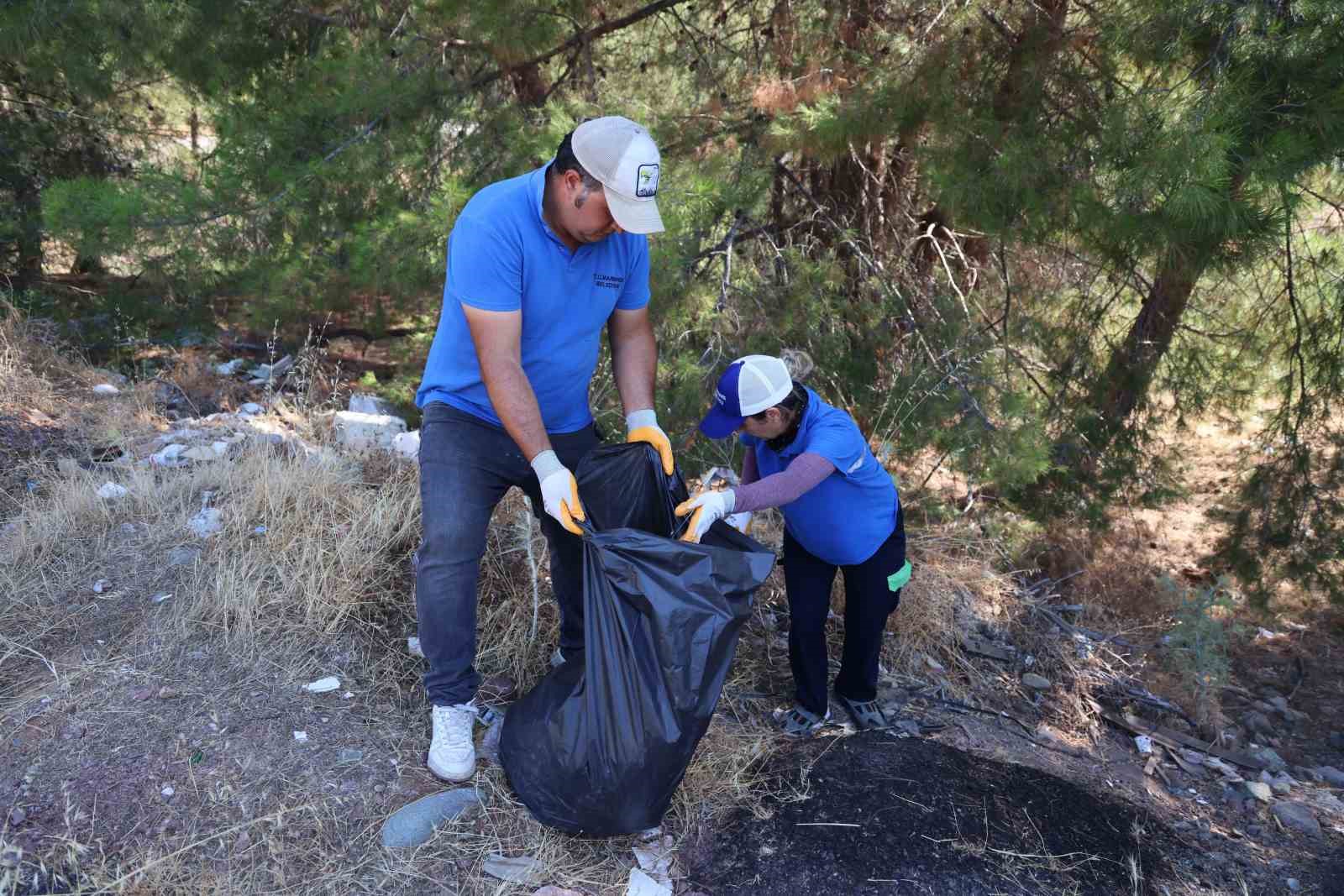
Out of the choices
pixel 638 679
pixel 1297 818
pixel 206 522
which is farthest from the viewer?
pixel 206 522

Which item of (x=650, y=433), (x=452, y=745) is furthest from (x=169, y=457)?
(x=650, y=433)

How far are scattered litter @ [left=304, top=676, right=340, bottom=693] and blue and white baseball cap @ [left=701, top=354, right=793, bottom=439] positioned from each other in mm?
1287

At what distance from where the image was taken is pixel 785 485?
7.82ft

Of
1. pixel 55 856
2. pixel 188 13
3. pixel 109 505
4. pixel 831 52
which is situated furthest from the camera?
pixel 188 13

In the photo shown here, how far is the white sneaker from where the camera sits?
7.69ft

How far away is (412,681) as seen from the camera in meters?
2.77

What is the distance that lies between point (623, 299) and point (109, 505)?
2.26 metres

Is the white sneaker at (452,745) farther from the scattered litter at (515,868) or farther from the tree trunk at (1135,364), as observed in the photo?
the tree trunk at (1135,364)

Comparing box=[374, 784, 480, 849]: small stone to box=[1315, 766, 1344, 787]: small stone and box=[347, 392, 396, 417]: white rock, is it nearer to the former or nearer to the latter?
box=[347, 392, 396, 417]: white rock

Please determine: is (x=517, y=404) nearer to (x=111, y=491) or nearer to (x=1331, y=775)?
(x=111, y=491)

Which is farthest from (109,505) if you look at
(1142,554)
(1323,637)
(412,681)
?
(1323,637)

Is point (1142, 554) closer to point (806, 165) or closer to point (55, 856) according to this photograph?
point (806, 165)

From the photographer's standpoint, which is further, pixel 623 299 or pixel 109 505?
pixel 109 505

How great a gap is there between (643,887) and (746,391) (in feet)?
4.02
